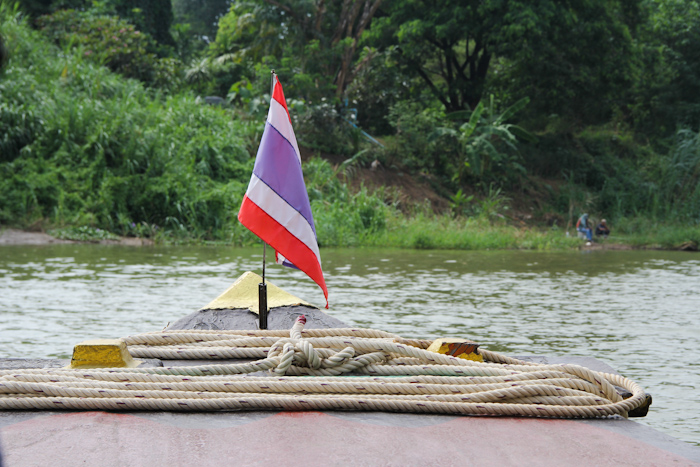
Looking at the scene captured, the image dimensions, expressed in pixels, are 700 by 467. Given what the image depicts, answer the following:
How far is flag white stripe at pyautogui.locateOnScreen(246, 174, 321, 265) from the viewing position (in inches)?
130

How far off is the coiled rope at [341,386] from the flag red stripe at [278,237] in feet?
1.91

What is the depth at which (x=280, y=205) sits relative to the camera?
3.33 m

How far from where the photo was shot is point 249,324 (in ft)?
11.9

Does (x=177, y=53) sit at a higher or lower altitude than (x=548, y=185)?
higher

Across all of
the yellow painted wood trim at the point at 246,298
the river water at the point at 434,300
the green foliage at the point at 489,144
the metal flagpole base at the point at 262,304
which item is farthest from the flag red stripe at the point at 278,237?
the green foliage at the point at 489,144

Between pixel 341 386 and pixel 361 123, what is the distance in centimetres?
1866

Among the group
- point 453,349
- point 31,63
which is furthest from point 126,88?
point 453,349

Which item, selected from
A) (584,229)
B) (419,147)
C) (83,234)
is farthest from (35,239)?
(584,229)

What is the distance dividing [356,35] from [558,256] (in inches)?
404

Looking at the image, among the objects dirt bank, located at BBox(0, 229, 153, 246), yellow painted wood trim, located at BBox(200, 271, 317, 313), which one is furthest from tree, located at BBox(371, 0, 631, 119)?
yellow painted wood trim, located at BBox(200, 271, 317, 313)

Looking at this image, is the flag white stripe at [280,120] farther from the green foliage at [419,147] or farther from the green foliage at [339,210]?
the green foliage at [419,147]

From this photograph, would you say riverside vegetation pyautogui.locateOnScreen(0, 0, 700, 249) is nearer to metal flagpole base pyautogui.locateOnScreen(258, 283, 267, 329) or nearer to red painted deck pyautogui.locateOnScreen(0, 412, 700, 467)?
metal flagpole base pyautogui.locateOnScreen(258, 283, 267, 329)

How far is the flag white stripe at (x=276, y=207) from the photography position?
10.9ft

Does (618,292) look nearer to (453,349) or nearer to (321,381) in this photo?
(453,349)
